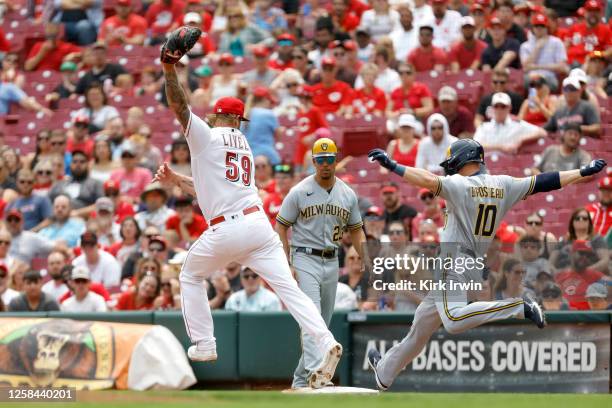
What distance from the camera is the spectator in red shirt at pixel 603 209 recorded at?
41.0 feet

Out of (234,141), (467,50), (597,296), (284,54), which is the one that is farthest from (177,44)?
(284,54)

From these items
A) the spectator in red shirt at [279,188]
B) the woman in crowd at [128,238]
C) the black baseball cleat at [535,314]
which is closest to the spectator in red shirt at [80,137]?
the woman in crowd at [128,238]

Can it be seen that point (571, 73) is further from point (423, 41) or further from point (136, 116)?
point (136, 116)

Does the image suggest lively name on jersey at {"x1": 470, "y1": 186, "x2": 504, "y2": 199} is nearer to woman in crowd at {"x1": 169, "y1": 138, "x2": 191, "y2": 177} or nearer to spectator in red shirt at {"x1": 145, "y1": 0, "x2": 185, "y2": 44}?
woman in crowd at {"x1": 169, "y1": 138, "x2": 191, "y2": 177}

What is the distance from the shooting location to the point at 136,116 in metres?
17.2

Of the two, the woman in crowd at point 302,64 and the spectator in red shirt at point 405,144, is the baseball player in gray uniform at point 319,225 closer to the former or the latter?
the spectator in red shirt at point 405,144

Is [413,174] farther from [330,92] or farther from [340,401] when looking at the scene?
[330,92]

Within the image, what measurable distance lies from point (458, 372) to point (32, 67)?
10.8 meters

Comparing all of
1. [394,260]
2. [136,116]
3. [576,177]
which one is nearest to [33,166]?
[136,116]

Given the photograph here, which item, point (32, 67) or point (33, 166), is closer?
point (33, 166)

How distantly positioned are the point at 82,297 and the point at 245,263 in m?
4.54

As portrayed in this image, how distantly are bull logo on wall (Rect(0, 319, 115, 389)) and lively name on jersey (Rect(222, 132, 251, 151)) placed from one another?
378 cm

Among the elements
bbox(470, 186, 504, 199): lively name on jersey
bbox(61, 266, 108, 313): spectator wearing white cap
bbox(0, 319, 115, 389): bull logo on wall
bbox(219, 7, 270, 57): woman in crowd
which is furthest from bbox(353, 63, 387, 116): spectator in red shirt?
bbox(470, 186, 504, 199): lively name on jersey

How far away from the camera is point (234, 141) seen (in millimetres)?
8984
